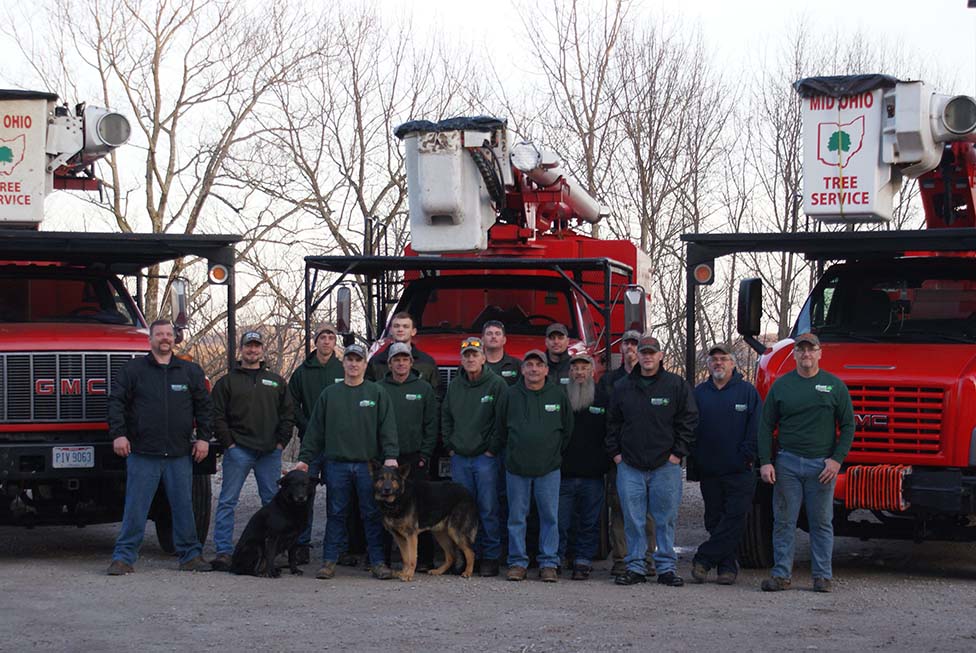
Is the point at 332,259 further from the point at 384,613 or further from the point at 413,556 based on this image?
the point at 384,613

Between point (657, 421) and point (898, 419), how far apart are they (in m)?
1.84

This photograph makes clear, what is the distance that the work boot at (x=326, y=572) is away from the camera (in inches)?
439

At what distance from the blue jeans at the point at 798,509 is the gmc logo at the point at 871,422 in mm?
637

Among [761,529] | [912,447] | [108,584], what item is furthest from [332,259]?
[912,447]

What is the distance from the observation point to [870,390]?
11078 mm

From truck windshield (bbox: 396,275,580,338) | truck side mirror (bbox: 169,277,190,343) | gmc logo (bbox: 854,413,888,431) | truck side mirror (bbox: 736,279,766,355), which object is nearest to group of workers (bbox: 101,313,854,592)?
gmc logo (bbox: 854,413,888,431)

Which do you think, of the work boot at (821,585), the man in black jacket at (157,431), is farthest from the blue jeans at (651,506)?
the man in black jacket at (157,431)

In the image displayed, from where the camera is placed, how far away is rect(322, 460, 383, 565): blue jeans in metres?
11.2

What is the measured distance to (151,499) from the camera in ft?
37.6

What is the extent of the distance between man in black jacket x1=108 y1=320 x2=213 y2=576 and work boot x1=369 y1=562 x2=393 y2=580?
1.42 meters

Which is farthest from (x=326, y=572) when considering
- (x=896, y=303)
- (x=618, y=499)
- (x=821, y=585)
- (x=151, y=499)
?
(x=896, y=303)

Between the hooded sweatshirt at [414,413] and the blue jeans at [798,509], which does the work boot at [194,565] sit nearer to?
the hooded sweatshirt at [414,413]

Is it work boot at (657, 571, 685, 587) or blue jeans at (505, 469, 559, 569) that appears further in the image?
blue jeans at (505, 469, 559, 569)

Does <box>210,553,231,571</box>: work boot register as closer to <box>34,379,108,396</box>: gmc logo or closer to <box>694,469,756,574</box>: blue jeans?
<box>34,379,108,396</box>: gmc logo
